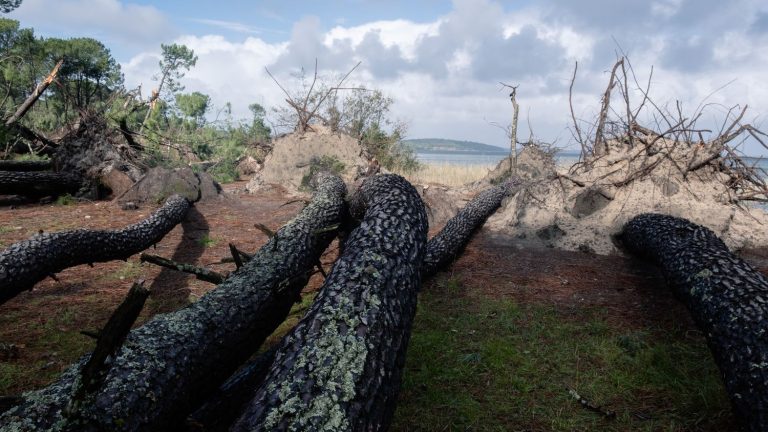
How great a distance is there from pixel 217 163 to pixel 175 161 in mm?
2933

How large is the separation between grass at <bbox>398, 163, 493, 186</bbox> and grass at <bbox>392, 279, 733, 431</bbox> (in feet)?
44.7

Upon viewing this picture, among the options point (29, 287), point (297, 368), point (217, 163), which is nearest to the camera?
point (297, 368)

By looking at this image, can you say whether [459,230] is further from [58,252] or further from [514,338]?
[58,252]

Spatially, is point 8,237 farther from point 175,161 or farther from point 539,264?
point 539,264

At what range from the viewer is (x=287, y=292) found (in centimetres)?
411

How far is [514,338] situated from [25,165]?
11767 mm

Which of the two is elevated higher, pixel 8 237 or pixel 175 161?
pixel 175 161

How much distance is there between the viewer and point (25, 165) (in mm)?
11531

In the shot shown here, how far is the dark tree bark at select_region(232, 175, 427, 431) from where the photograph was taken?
2.38 m

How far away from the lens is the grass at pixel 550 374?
143 inches

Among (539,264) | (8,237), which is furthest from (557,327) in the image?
(8,237)

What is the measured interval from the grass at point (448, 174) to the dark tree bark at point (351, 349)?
15.3 metres

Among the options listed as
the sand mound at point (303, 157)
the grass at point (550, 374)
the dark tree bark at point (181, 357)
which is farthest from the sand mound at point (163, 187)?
the grass at point (550, 374)

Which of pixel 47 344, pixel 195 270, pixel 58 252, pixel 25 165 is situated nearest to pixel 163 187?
pixel 25 165
